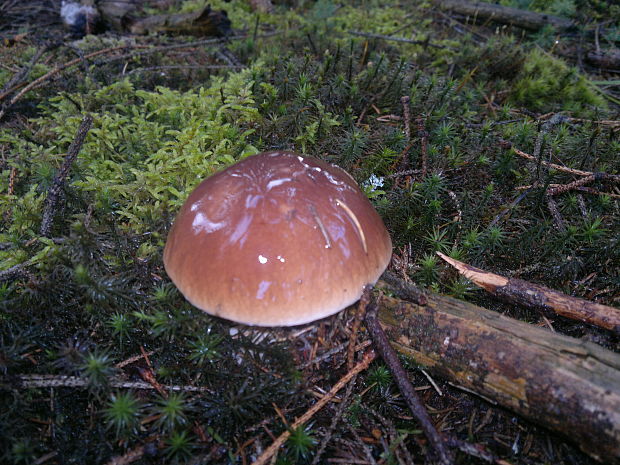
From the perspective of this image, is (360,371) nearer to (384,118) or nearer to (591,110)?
(384,118)

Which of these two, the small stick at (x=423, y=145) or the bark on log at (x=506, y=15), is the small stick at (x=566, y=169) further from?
the bark on log at (x=506, y=15)

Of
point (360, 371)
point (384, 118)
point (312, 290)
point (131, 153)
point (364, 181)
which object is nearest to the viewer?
point (312, 290)

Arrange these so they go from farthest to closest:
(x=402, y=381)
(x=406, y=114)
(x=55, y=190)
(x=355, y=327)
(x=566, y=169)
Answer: (x=406, y=114), (x=566, y=169), (x=55, y=190), (x=355, y=327), (x=402, y=381)

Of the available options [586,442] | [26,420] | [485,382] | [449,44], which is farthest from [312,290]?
[449,44]

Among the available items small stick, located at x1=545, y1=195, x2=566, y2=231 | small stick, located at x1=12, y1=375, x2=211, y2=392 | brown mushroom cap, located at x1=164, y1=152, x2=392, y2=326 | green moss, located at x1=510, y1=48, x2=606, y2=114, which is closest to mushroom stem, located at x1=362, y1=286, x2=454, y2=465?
brown mushroom cap, located at x1=164, y1=152, x2=392, y2=326

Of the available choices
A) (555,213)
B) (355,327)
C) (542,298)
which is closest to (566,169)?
(555,213)

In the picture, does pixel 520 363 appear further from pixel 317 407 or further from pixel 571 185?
pixel 571 185

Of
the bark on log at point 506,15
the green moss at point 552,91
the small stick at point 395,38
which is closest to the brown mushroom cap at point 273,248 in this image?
the green moss at point 552,91
